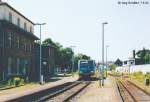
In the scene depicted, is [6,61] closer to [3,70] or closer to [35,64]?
[3,70]

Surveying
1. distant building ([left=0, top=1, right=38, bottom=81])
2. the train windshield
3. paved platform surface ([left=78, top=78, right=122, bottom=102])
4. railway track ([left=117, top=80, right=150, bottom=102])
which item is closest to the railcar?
the train windshield

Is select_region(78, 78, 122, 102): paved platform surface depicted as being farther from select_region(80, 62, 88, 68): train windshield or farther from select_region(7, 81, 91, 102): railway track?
select_region(80, 62, 88, 68): train windshield

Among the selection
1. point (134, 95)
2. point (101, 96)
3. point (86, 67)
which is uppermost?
point (86, 67)

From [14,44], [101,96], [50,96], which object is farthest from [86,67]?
[101,96]

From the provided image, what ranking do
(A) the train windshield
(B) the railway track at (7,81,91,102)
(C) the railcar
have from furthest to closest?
1. (A) the train windshield
2. (C) the railcar
3. (B) the railway track at (7,81,91,102)

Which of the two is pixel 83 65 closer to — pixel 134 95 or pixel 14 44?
pixel 14 44

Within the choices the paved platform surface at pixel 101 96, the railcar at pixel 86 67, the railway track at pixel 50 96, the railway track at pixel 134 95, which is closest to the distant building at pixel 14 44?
the railcar at pixel 86 67

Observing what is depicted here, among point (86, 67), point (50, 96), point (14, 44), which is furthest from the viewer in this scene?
point (86, 67)

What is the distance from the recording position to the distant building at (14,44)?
53469 millimetres

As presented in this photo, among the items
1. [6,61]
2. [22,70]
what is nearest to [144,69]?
[22,70]

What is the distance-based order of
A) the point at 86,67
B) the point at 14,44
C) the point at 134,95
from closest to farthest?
1. the point at 134,95
2. the point at 14,44
3. the point at 86,67

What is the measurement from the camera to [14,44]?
192 ft

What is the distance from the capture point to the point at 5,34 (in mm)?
54062

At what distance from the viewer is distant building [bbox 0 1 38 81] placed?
53.5 metres
